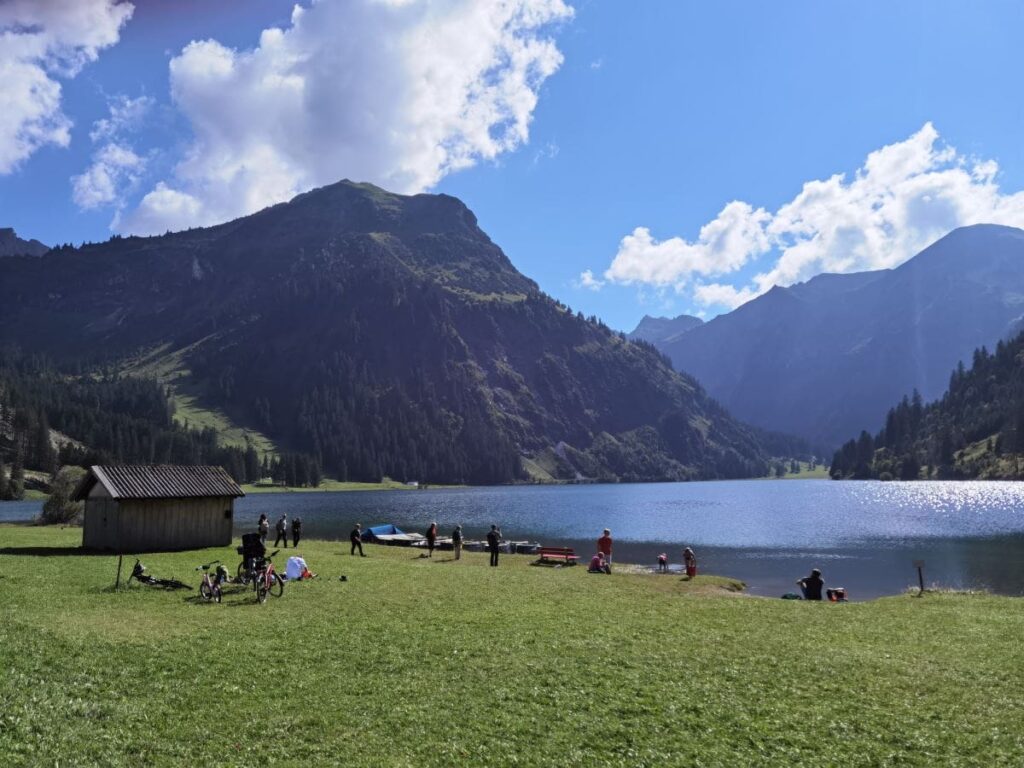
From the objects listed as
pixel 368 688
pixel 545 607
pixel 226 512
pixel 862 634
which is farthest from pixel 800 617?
pixel 226 512

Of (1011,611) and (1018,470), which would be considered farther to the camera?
(1018,470)

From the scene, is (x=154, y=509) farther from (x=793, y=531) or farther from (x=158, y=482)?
(x=793, y=531)

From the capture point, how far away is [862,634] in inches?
952

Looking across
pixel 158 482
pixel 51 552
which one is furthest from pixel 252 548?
pixel 51 552

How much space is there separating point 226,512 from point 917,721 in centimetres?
5087

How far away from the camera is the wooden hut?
1868 inches

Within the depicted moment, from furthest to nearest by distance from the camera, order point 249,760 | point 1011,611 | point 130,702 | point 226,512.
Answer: point 226,512, point 1011,611, point 130,702, point 249,760

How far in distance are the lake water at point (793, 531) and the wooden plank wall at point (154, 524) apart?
126 ft

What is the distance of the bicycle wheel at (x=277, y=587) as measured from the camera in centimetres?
2992

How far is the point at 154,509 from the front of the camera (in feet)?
161

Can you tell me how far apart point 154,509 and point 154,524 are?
111 cm

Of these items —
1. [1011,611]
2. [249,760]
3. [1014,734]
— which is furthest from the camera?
[1011,611]

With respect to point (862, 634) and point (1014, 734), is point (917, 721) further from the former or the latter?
point (862, 634)

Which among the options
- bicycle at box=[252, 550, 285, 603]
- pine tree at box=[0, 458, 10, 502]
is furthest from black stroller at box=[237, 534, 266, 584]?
pine tree at box=[0, 458, 10, 502]
